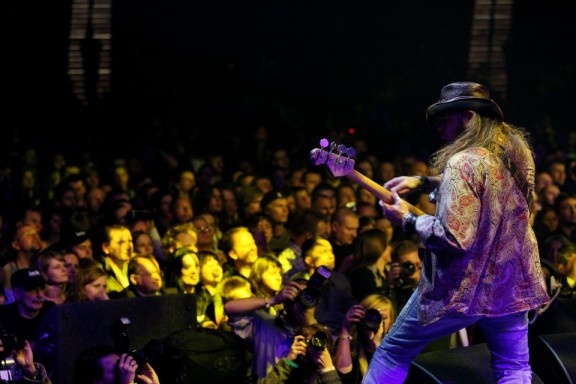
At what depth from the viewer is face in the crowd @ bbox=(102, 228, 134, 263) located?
23.8 feet

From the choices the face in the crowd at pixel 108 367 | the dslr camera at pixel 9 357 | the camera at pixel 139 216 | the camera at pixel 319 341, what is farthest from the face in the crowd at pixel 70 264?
the camera at pixel 319 341

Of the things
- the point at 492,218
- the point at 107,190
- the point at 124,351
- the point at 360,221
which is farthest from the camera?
the point at 107,190

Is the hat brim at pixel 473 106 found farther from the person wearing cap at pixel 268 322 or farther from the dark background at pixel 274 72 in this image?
the dark background at pixel 274 72

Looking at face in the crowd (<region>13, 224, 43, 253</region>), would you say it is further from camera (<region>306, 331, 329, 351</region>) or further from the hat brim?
the hat brim

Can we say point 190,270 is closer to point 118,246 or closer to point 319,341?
point 118,246

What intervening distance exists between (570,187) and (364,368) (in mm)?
6859

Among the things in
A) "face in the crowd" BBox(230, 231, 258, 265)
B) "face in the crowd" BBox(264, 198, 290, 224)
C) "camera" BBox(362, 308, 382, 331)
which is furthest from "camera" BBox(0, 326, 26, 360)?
"face in the crowd" BBox(264, 198, 290, 224)

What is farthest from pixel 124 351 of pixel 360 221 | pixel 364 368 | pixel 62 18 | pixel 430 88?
pixel 430 88

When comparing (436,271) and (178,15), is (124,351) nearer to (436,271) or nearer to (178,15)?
(436,271)

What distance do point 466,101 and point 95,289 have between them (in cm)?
290

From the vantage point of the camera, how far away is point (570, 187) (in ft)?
39.1

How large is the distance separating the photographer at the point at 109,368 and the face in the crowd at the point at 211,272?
1.43m

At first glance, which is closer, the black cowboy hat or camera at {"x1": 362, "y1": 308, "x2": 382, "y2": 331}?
the black cowboy hat

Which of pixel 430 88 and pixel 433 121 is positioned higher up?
pixel 433 121
